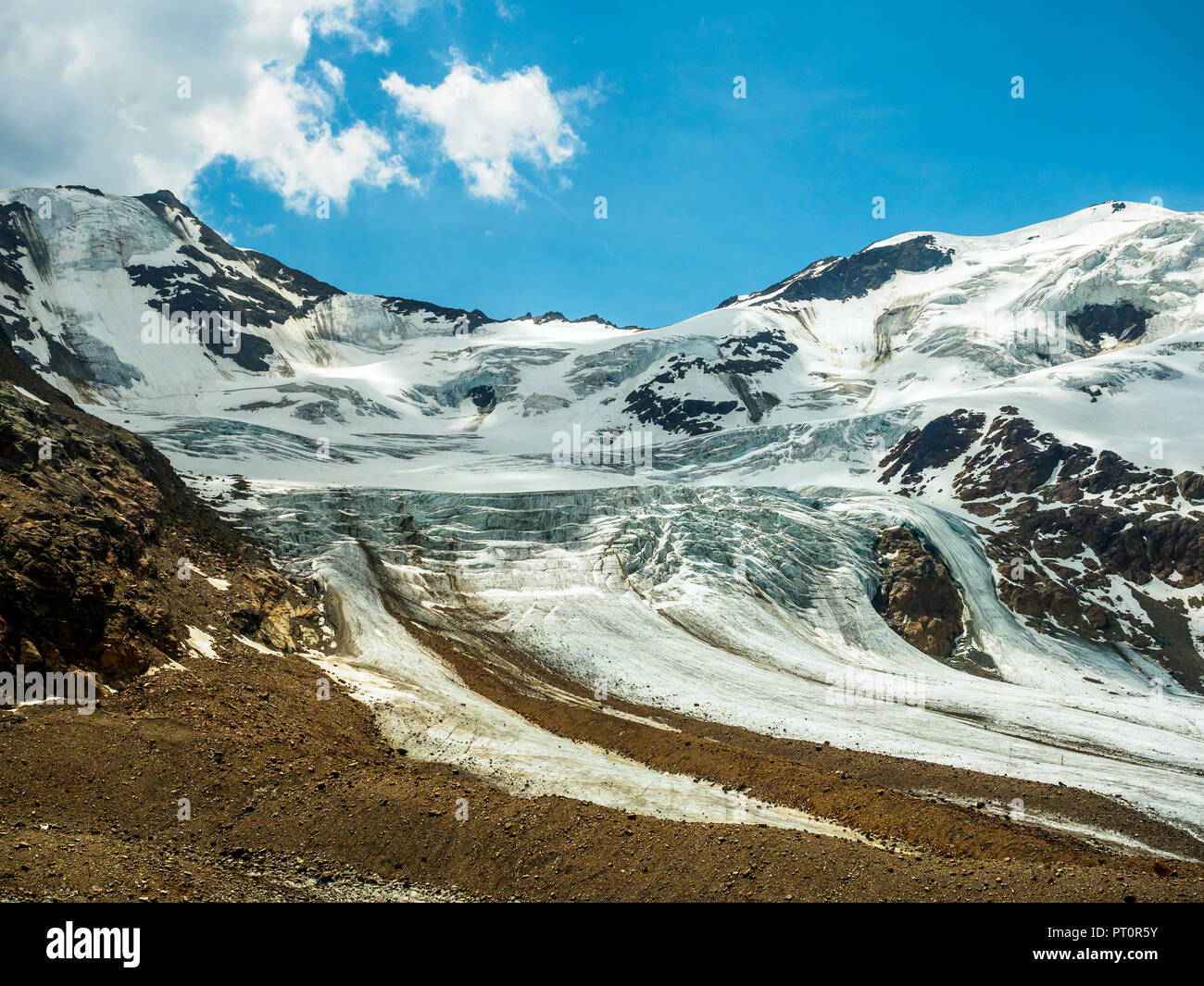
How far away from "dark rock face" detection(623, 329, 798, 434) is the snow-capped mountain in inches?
41.0

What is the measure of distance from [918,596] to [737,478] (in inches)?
1586

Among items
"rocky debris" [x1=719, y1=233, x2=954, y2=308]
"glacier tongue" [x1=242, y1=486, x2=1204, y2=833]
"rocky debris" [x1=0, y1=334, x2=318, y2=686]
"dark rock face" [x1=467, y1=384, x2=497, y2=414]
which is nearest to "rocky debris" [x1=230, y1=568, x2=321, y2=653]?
"rocky debris" [x1=0, y1=334, x2=318, y2=686]

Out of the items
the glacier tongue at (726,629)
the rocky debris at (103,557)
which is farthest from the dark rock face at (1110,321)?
the rocky debris at (103,557)

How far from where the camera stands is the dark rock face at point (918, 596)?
56.0 m

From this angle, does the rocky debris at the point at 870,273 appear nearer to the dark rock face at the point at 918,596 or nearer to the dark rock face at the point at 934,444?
the dark rock face at the point at 934,444

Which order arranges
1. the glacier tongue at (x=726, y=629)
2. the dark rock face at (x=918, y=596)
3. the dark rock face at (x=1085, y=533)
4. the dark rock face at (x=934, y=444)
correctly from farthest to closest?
1. the dark rock face at (x=934, y=444)
2. the dark rock face at (x=1085, y=533)
3. the dark rock face at (x=918, y=596)
4. the glacier tongue at (x=726, y=629)

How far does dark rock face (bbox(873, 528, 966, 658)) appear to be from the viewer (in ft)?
184

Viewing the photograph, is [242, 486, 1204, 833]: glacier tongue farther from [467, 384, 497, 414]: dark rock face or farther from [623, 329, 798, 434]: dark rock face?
[467, 384, 497, 414]: dark rock face

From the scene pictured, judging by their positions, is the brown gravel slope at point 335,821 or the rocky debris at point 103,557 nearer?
the brown gravel slope at point 335,821

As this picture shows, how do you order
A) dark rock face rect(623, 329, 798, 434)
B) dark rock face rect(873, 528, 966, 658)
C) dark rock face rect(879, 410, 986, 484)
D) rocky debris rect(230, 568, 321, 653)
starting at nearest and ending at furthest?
1. rocky debris rect(230, 568, 321, 653)
2. dark rock face rect(873, 528, 966, 658)
3. dark rock face rect(879, 410, 986, 484)
4. dark rock face rect(623, 329, 798, 434)

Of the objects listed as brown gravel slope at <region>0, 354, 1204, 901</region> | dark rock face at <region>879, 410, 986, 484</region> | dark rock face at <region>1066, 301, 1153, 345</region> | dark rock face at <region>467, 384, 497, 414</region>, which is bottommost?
brown gravel slope at <region>0, 354, 1204, 901</region>

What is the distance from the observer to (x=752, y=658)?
45031mm

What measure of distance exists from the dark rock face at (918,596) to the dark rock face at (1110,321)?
296 ft

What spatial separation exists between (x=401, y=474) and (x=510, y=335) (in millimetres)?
103866
